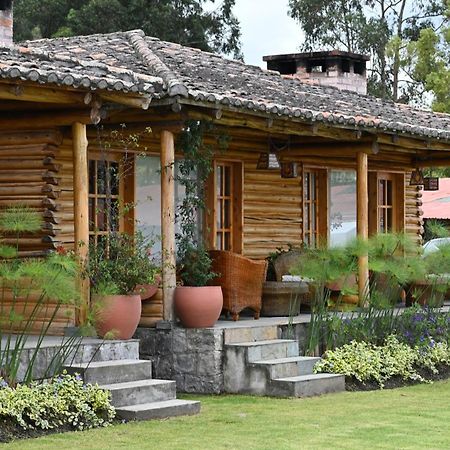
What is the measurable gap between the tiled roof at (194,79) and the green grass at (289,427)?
307cm

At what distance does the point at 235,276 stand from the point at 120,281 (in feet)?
7.40

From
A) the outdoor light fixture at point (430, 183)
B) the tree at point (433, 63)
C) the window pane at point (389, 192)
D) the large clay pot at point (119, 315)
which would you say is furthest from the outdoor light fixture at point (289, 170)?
the tree at point (433, 63)

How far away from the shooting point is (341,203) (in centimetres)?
1783

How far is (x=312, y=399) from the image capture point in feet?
38.5

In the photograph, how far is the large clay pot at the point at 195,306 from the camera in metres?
12.3

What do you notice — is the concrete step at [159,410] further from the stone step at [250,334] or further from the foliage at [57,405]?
the stone step at [250,334]

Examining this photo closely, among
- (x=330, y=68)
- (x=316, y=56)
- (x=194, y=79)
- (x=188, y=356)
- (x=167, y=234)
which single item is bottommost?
(x=188, y=356)

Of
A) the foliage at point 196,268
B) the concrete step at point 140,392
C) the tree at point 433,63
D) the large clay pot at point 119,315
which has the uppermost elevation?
the tree at point 433,63

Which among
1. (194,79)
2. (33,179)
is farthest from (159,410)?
(194,79)

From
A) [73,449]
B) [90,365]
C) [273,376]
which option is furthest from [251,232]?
[73,449]

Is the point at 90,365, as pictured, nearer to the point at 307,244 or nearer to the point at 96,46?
the point at 96,46

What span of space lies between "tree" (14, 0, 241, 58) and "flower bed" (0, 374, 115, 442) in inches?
955

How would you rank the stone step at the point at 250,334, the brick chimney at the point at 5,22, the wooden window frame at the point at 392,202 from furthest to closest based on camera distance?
the wooden window frame at the point at 392,202, the brick chimney at the point at 5,22, the stone step at the point at 250,334

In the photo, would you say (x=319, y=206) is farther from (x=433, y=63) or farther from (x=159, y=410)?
(x=433, y=63)
